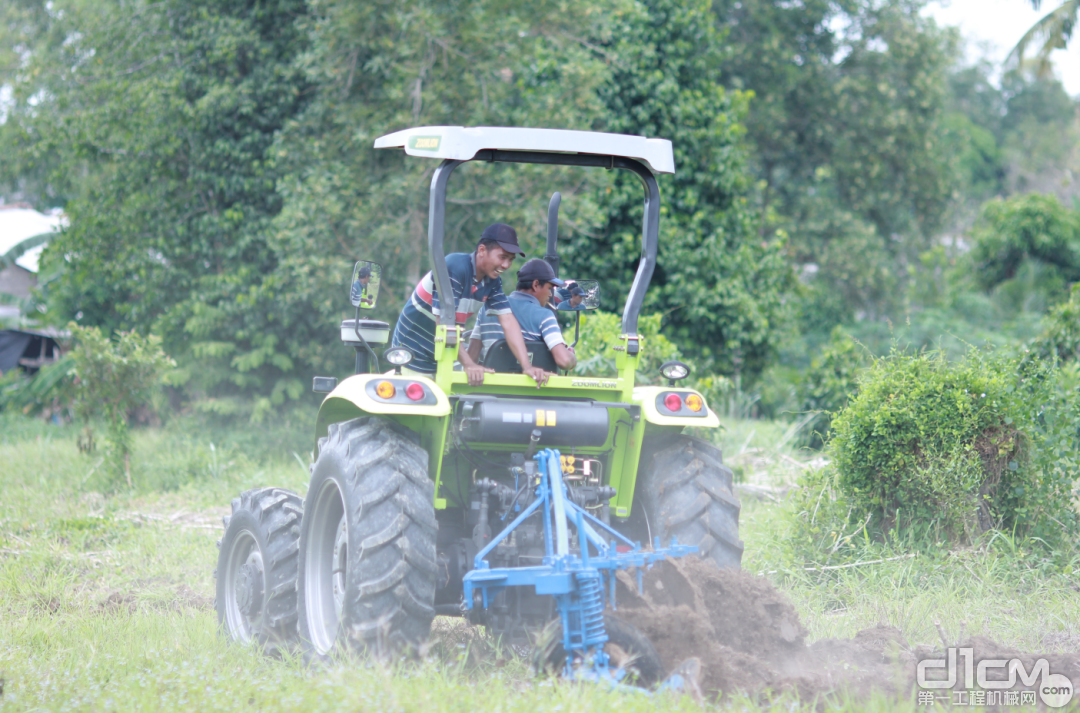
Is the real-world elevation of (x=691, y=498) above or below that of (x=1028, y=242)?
below

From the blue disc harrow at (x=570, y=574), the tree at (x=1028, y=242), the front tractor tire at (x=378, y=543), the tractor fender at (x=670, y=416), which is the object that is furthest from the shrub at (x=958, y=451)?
the tree at (x=1028, y=242)

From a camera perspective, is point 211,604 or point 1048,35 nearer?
point 211,604

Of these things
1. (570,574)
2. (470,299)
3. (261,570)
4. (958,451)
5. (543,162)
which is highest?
(543,162)

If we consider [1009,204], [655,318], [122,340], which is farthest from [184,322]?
[1009,204]

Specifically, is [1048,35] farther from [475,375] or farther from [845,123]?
[475,375]

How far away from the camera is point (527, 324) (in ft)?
16.6

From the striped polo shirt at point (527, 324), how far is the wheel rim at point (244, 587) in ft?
5.28

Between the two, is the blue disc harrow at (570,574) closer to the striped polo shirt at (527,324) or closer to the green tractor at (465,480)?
the green tractor at (465,480)

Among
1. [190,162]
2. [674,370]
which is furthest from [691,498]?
[190,162]

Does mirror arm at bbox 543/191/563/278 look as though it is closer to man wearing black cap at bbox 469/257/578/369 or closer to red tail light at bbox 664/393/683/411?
man wearing black cap at bbox 469/257/578/369

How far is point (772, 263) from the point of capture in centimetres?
1542

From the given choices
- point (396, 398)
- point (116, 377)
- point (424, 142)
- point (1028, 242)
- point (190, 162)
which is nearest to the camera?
point (396, 398)

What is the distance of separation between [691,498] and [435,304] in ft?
4.91

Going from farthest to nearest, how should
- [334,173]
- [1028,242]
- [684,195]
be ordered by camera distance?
[1028,242]
[684,195]
[334,173]
